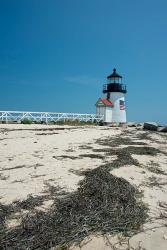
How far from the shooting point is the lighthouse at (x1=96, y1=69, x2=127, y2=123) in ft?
120

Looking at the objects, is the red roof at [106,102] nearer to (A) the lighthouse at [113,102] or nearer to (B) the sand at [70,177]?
(A) the lighthouse at [113,102]

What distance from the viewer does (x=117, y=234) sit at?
391 centimetres

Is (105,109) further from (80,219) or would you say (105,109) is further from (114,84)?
(80,219)

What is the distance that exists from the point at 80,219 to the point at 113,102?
34.4 metres

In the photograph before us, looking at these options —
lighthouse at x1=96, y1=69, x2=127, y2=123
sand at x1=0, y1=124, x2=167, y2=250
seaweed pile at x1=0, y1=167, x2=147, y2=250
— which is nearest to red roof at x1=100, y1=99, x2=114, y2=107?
lighthouse at x1=96, y1=69, x2=127, y2=123

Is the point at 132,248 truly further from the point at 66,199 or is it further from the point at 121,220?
the point at 66,199

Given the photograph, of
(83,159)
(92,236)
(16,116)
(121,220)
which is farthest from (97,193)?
(16,116)

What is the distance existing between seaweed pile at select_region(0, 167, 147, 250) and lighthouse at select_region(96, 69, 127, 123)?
1221 inches

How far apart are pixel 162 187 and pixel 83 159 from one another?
2733mm

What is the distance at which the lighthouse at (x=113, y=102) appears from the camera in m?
36.5

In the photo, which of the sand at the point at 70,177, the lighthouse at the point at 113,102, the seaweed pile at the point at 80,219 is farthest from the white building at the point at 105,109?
the seaweed pile at the point at 80,219

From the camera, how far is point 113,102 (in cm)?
3809

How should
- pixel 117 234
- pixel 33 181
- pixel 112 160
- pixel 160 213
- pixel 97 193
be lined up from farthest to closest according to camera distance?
1. pixel 112 160
2. pixel 33 181
3. pixel 97 193
4. pixel 160 213
5. pixel 117 234

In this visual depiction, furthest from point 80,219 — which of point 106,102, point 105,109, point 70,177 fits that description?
Answer: point 106,102
